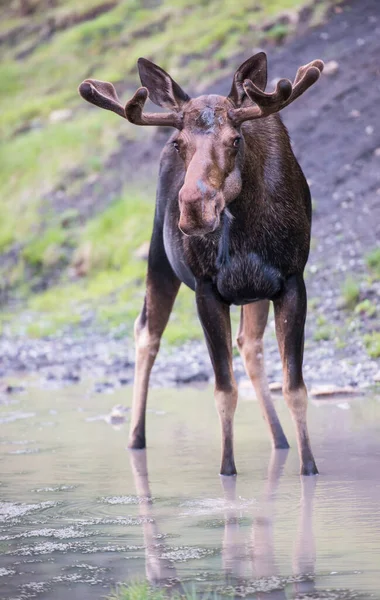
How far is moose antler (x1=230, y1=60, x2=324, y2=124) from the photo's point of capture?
703cm

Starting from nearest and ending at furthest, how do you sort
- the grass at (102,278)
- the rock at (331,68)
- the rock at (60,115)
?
the grass at (102,278)
the rock at (331,68)
the rock at (60,115)

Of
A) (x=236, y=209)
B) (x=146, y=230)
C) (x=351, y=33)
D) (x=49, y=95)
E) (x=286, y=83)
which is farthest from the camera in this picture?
(x=49, y=95)

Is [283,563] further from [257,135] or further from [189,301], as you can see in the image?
[189,301]

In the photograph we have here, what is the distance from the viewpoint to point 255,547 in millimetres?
5652

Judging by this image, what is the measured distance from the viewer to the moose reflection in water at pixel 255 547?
5.00 m

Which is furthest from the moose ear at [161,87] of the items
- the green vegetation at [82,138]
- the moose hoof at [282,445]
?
the green vegetation at [82,138]

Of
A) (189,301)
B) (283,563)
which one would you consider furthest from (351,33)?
(283,563)

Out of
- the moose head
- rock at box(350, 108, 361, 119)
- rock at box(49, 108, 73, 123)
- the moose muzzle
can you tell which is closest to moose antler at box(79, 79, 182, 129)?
the moose head

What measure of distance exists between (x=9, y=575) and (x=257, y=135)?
12.2ft

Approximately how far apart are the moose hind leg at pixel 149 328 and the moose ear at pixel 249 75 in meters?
2.05

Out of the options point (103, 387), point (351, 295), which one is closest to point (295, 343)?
point (103, 387)

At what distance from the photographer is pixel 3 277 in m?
23.3

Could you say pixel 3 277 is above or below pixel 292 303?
below

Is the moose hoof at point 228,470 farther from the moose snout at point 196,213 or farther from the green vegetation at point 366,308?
the green vegetation at point 366,308
